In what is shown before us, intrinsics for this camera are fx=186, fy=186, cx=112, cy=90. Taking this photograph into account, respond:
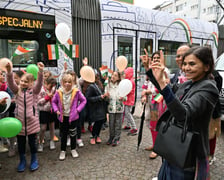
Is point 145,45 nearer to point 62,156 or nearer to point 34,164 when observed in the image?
point 62,156

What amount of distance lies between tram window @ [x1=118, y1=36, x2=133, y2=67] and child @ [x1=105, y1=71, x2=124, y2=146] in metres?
2.43

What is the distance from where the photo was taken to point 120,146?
3.72 metres

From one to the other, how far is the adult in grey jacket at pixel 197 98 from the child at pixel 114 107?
92.2 inches

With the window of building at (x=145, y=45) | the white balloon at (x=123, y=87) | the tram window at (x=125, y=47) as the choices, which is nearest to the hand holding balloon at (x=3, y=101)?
the white balloon at (x=123, y=87)

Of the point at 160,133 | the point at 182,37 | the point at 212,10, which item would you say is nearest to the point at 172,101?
the point at 160,133

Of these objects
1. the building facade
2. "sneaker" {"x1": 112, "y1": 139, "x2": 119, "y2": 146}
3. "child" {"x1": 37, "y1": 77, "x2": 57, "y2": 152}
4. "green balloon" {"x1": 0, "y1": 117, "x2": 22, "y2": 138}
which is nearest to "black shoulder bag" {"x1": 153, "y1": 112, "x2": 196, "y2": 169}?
"green balloon" {"x1": 0, "y1": 117, "x2": 22, "y2": 138}

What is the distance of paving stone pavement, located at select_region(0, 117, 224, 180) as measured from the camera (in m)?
2.72

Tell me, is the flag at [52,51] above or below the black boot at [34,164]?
above

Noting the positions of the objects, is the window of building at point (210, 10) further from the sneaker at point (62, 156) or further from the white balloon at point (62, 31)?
the sneaker at point (62, 156)

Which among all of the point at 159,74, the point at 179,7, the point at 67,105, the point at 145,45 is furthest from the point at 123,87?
the point at 179,7

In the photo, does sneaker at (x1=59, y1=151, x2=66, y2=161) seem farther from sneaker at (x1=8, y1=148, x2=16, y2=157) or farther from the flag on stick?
the flag on stick

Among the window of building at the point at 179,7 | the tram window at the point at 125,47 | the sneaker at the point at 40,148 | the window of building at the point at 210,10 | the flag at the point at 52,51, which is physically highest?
the window of building at the point at 179,7

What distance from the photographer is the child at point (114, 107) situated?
370 centimetres

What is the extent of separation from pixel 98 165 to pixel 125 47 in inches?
163
